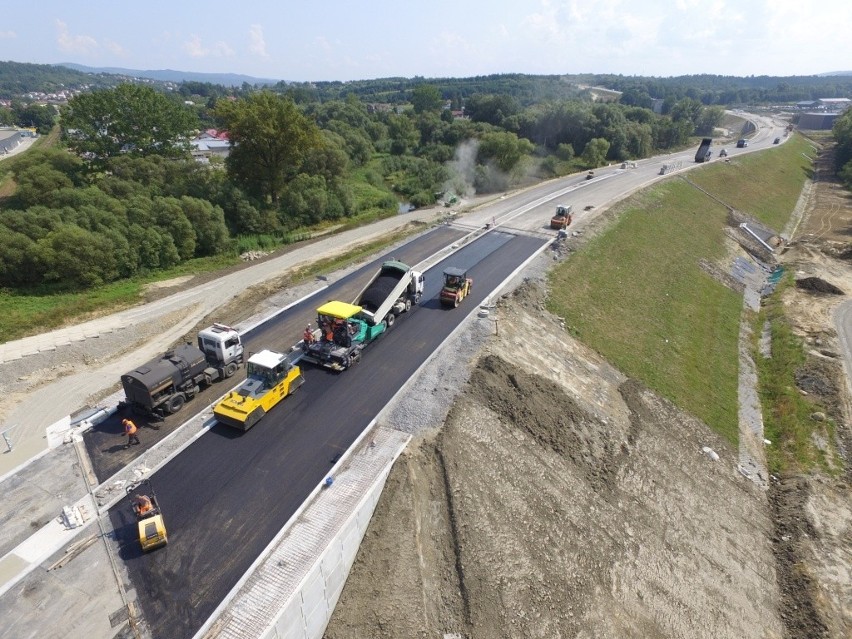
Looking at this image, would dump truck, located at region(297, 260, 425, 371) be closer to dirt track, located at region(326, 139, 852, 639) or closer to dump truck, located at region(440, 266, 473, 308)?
dump truck, located at region(440, 266, 473, 308)

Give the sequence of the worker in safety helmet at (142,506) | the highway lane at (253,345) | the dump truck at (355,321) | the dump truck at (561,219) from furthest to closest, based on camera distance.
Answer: the dump truck at (561,219) < the dump truck at (355,321) < the highway lane at (253,345) < the worker in safety helmet at (142,506)

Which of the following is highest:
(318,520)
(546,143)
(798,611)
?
(546,143)

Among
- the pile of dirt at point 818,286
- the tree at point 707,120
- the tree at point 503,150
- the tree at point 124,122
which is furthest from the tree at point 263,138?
the tree at point 707,120

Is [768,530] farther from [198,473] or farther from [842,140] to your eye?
[842,140]

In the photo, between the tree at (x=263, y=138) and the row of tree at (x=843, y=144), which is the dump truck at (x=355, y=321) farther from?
the row of tree at (x=843, y=144)

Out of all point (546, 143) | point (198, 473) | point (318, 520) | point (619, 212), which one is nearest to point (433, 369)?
point (318, 520)

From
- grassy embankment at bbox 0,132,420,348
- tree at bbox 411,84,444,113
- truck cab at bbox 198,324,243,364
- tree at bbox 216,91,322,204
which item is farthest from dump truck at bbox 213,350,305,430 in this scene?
tree at bbox 411,84,444,113

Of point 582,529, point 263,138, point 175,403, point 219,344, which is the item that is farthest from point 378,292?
point 263,138
